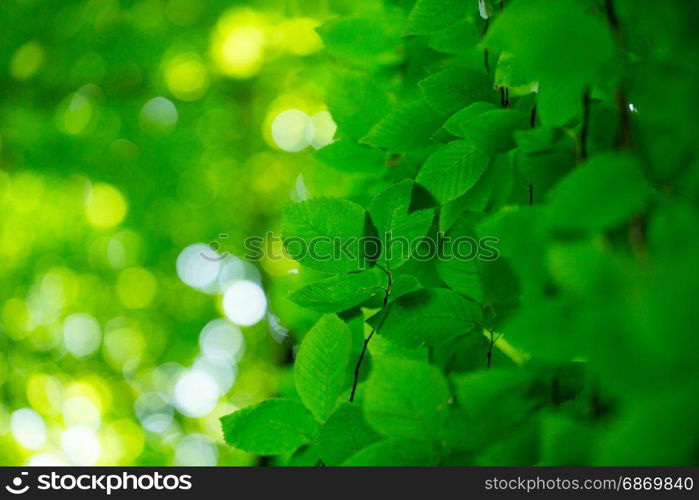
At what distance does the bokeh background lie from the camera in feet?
9.49

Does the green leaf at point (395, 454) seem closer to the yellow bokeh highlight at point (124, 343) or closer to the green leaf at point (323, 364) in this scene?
the green leaf at point (323, 364)

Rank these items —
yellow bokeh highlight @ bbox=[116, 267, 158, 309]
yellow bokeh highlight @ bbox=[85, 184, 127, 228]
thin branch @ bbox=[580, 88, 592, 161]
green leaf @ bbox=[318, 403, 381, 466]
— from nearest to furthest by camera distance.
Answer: thin branch @ bbox=[580, 88, 592, 161] < green leaf @ bbox=[318, 403, 381, 466] < yellow bokeh highlight @ bbox=[85, 184, 127, 228] < yellow bokeh highlight @ bbox=[116, 267, 158, 309]

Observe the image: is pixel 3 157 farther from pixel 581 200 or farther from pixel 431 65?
pixel 581 200

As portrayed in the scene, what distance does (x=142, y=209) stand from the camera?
340cm

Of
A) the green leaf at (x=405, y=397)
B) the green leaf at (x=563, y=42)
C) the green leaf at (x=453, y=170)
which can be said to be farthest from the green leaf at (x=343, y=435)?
the green leaf at (x=563, y=42)

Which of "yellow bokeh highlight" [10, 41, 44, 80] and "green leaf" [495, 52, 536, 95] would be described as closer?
"green leaf" [495, 52, 536, 95]

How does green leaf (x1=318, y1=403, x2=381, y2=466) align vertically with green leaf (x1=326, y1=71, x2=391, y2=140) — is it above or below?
below

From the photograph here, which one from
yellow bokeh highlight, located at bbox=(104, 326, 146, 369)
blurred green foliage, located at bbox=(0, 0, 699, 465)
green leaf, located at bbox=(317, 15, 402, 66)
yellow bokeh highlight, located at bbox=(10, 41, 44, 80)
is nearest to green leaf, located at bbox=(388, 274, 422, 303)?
blurred green foliage, located at bbox=(0, 0, 699, 465)

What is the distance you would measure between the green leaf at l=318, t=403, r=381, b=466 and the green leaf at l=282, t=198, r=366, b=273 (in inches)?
6.5

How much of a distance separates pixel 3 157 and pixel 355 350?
3.24 metres

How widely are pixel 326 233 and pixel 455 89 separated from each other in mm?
266

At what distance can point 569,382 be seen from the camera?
57cm

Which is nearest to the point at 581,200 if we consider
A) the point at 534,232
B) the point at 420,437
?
the point at 534,232

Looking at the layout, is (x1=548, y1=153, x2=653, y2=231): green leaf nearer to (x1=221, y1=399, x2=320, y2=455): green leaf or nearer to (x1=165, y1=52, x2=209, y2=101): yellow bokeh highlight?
(x1=221, y1=399, x2=320, y2=455): green leaf
